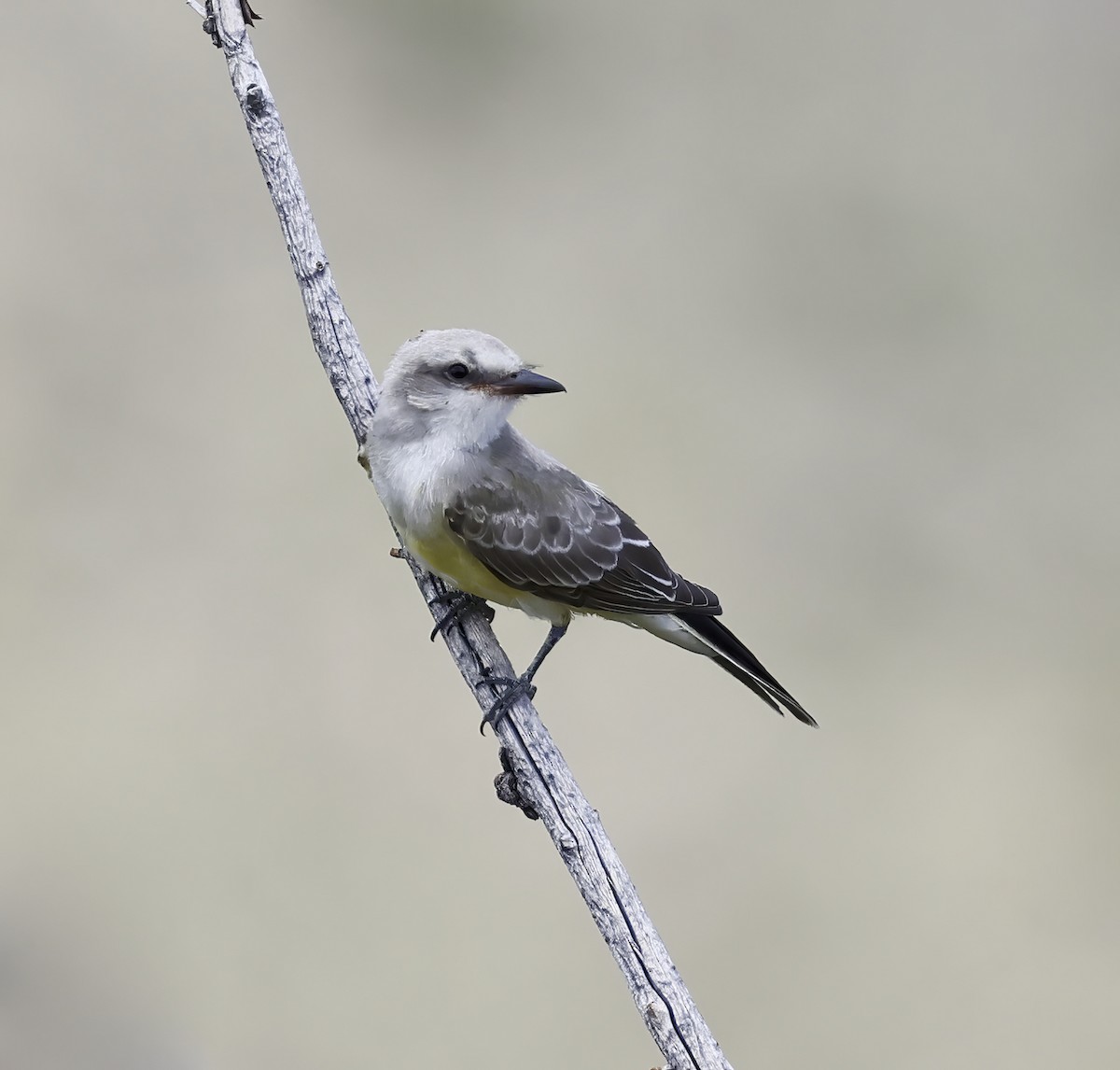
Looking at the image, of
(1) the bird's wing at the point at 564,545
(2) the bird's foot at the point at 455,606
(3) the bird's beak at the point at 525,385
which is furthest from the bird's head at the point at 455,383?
(2) the bird's foot at the point at 455,606

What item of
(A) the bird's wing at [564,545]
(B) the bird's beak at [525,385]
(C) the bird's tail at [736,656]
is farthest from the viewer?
(C) the bird's tail at [736,656]

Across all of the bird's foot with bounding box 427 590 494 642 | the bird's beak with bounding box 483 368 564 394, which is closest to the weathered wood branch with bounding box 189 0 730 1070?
the bird's foot with bounding box 427 590 494 642

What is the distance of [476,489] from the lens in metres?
2.30

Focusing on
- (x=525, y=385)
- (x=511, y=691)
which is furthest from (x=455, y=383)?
(x=511, y=691)

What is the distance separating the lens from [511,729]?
7.07 feet

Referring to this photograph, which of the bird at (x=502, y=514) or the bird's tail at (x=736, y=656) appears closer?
the bird at (x=502, y=514)

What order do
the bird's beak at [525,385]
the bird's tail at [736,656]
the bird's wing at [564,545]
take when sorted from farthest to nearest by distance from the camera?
the bird's tail at [736,656]
the bird's wing at [564,545]
the bird's beak at [525,385]

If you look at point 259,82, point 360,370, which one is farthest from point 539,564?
point 259,82

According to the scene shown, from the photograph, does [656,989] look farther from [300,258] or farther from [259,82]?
[259,82]

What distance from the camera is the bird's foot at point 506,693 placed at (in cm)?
216

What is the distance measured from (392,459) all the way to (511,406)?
0.89ft

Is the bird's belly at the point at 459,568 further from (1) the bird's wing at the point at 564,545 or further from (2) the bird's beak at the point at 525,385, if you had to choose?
(2) the bird's beak at the point at 525,385

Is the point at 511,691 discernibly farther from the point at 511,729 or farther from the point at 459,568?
the point at 459,568

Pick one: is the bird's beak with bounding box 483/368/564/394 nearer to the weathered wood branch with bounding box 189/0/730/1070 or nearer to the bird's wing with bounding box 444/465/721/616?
the bird's wing with bounding box 444/465/721/616
